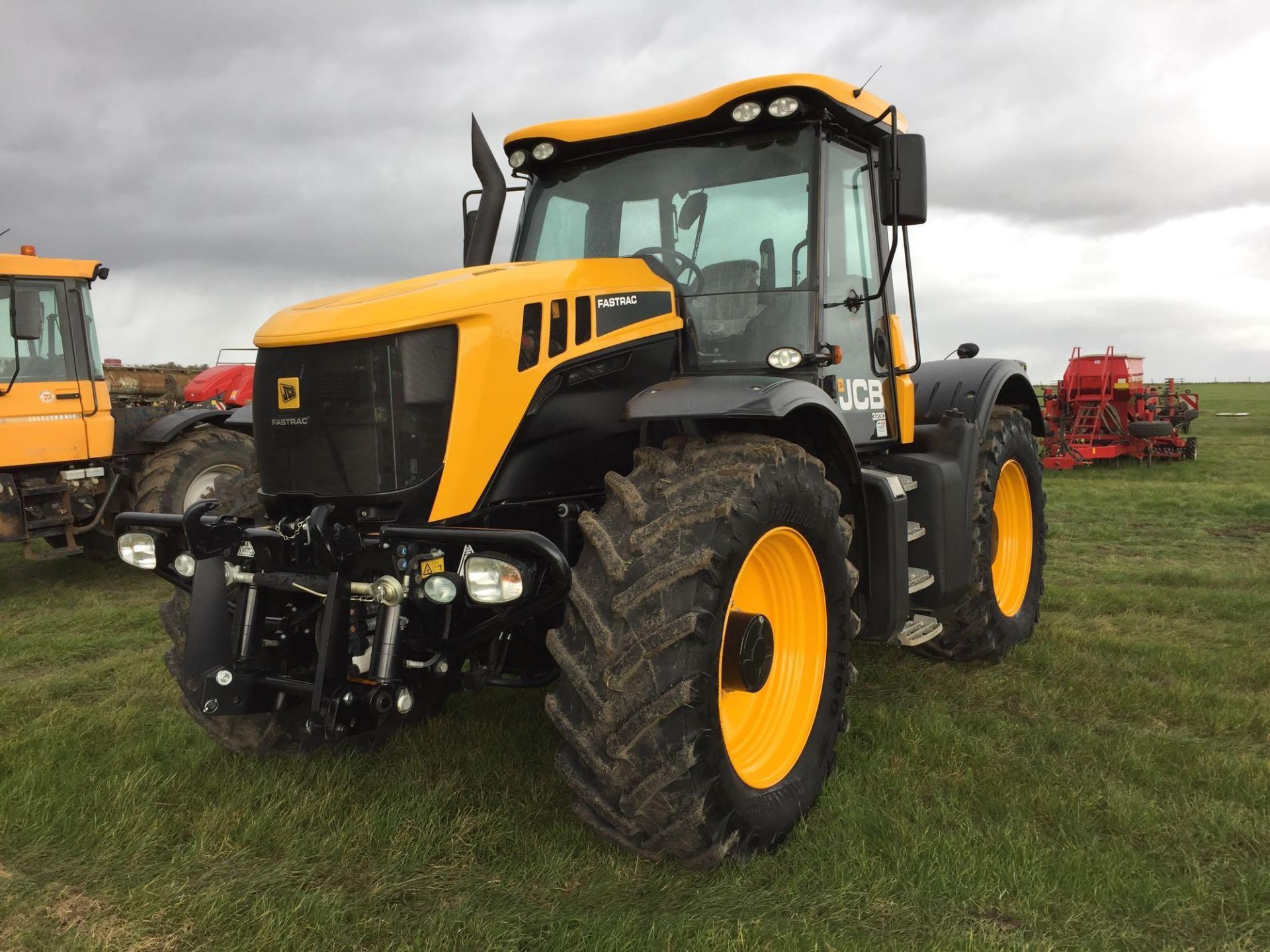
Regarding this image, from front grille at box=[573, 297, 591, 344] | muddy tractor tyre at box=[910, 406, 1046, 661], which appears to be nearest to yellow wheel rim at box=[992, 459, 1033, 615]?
muddy tractor tyre at box=[910, 406, 1046, 661]

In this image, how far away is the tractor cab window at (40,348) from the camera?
313 inches

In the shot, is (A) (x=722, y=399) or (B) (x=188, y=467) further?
(B) (x=188, y=467)

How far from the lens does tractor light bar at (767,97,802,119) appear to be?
4.03m

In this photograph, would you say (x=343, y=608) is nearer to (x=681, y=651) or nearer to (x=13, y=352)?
(x=681, y=651)

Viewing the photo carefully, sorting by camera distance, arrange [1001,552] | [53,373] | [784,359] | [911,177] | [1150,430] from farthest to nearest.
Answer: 1. [1150,430]
2. [53,373]
3. [1001,552]
4. [911,177]
5. [784,359]

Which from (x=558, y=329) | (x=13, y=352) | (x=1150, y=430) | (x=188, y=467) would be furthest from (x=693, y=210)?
(x=1150, y=430)

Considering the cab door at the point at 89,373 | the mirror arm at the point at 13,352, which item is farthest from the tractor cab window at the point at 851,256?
the cab door at the point at 89,373

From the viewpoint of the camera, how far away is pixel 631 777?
2975 millimetres

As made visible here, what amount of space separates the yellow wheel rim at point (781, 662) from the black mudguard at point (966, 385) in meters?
2.04

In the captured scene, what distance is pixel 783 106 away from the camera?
13.3 feet

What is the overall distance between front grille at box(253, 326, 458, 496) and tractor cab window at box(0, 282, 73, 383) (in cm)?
578

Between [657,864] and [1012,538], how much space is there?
3.88 metres

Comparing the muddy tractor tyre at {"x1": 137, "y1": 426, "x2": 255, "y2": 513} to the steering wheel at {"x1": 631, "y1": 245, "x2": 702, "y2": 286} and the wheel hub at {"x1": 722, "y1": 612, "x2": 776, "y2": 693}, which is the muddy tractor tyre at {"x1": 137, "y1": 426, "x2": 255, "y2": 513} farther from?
the wheel hub at {"x1": 722, "y1": 612, "x2": 776, "y2": 693}

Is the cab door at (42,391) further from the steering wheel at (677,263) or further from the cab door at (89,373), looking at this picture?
the steering wheel at (677,263)
